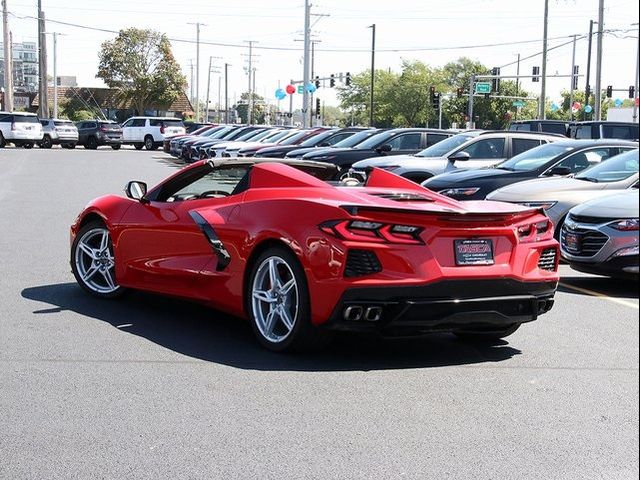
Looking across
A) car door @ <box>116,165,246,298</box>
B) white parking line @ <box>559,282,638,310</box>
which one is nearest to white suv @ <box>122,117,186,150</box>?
white parking line @ <box>559,282,638,310</box>

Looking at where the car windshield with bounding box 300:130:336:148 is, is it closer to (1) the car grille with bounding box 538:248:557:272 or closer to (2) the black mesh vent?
(1) the car grille with bounding box 538:248:557:272

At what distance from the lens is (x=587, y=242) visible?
10.4m

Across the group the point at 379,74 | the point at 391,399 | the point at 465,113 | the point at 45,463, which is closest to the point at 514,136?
the point at 391,399

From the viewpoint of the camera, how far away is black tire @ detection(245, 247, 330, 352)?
676 cm

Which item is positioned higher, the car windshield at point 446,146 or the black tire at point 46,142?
the car windshield at point 446,146

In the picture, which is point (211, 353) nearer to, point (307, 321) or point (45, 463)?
point (307, 321)

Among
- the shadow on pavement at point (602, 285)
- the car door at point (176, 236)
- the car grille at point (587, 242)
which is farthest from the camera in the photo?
the shadow on pavement at point (602, 285)

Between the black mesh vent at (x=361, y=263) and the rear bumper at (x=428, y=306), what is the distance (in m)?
0.11

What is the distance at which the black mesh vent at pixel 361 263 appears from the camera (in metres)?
6.50

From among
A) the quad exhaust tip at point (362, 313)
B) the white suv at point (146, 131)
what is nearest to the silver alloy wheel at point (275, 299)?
the quad exhaust tip at point (362, 313)

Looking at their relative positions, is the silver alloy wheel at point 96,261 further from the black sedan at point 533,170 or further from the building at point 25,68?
the building at point 25,68

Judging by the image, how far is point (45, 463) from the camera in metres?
4.87

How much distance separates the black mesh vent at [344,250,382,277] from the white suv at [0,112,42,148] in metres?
48.2

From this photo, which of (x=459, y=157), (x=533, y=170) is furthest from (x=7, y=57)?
(x=533, y=170)
